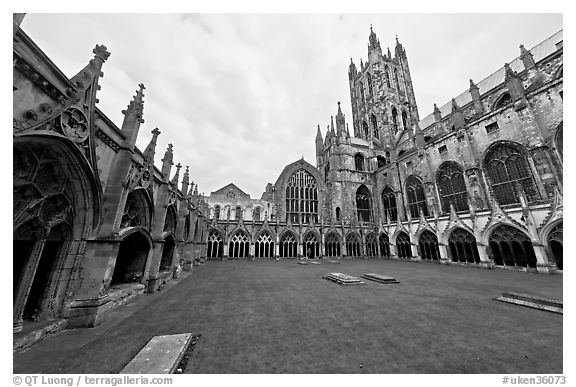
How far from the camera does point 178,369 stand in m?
3.04

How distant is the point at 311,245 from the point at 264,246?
681cm

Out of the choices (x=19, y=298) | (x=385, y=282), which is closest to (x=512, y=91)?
(x=385, y=282)

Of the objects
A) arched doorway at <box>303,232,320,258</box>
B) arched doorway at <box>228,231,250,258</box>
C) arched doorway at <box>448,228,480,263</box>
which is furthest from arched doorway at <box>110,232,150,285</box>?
arched doorway at <box>448,228,480,263</box>

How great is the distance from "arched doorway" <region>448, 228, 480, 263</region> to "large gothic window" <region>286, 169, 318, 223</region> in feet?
54.3

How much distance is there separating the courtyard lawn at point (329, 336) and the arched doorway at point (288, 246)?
62.7 feet

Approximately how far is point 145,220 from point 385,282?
11221mm

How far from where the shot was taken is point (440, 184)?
2278 cm

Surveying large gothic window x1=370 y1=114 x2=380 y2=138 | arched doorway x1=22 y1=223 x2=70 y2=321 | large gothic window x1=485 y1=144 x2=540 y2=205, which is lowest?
arched doorway x1=22 y1=223 x2=70 y2=321

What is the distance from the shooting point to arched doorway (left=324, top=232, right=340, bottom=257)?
27531mm

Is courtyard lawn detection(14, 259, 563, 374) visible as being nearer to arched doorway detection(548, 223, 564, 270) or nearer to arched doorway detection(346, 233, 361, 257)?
arched doorway detection(548, 223, 564, 270)

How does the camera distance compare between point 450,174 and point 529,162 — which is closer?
point 529,162

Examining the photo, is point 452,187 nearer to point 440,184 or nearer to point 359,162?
point 440,184

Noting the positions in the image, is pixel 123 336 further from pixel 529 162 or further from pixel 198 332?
pixel 529 162
